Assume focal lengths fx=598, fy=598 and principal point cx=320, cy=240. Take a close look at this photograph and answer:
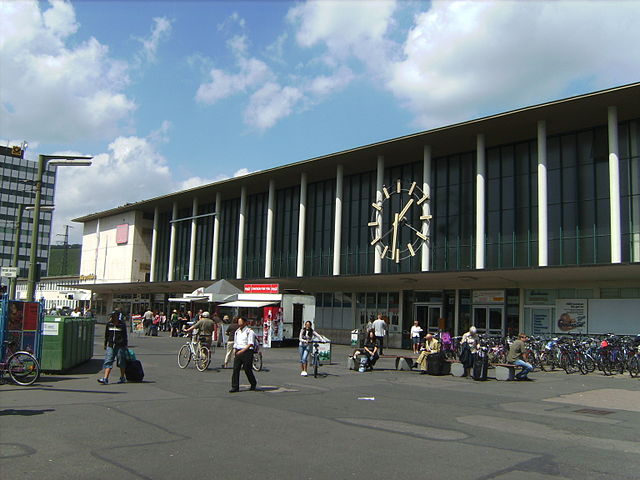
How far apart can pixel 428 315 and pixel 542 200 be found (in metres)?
9.54

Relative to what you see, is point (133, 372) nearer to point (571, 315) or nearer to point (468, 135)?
point (571, 315)

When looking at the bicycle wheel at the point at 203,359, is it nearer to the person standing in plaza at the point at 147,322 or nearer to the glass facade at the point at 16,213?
the person standing in plaza at the point at 147,322

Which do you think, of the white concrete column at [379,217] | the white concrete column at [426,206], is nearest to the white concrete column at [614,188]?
the white concrete column at [426,206]

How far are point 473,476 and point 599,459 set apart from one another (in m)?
2.10

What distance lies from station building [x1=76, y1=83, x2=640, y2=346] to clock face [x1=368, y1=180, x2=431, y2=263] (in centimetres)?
A: 8

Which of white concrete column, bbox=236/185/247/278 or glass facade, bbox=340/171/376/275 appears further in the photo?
white concrete column, bbox=236/185/247/278

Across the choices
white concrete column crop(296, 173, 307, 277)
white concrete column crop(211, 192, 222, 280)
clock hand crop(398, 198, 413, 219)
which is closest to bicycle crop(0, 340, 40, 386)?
clock hand crop(398, 198, 413, 219)

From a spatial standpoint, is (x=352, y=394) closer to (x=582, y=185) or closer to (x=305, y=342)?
(x=305, y=342)

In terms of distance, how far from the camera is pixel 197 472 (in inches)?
253

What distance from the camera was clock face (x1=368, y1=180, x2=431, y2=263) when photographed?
32375mm

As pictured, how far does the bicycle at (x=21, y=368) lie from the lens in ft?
43.0

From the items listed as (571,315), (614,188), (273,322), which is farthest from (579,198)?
(273,322)

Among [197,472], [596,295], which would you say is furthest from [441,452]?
[596,295]

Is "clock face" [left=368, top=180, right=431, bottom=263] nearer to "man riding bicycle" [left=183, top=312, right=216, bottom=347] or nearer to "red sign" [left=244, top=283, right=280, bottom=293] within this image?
"red sign" [left=244, top=283, right=280, bottom=293]
